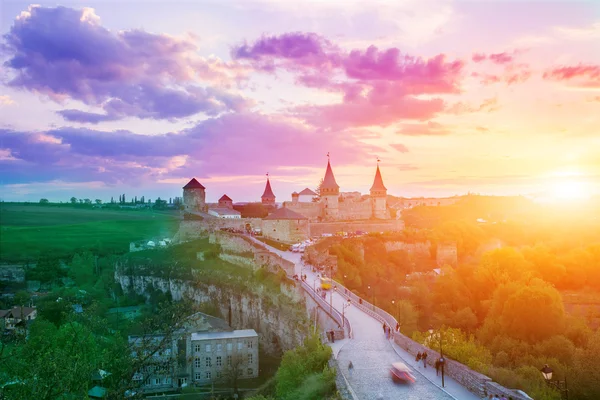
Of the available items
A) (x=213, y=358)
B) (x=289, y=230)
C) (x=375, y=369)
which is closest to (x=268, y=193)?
(x=289, y=230)

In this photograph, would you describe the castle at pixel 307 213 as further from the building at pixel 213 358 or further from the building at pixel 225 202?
the building at pixel 213 358

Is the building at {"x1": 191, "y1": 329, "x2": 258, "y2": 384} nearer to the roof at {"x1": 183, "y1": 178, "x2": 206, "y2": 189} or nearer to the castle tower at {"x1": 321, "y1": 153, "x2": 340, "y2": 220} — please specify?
the castle tower at {"x1": 321, "y1": 153, "x2": 340, "y2": 220}

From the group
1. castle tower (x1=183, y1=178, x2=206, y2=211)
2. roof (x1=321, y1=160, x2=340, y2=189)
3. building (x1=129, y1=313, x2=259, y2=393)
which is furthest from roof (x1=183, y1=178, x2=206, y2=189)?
building (x1=129, y1=313, x2=259, y2=393)

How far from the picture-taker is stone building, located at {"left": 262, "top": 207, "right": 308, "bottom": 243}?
53469 mm

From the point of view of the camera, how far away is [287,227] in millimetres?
53781

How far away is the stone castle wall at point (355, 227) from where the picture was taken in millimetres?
62438

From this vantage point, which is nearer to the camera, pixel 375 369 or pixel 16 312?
A: pixel 375 369

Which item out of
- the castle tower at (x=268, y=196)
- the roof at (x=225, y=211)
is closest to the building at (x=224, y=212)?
the roof at (x=225, y=211)

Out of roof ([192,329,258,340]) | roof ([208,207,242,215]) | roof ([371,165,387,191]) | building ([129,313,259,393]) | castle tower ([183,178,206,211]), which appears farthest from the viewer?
castle tower ([183,178,206,211])

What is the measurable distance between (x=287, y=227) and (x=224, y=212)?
82.4 feet

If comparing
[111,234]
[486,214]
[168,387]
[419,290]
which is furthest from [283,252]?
[486,214]

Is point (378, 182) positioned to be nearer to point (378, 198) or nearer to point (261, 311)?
point (378, 198)

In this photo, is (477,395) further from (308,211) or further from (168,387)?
(308,211)

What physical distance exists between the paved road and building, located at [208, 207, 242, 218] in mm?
49392
